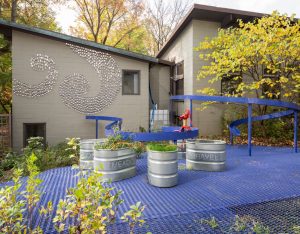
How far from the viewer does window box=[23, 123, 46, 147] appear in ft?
28.3

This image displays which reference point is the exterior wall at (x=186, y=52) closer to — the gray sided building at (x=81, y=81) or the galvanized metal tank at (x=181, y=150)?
the gray sided building at (x=81, y=81)

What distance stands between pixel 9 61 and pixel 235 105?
12733 mm

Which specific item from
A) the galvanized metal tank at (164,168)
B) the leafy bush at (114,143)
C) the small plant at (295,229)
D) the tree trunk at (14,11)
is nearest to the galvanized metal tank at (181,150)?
the leafy bush at (114,143)

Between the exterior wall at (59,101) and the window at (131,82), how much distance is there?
0.18 meters

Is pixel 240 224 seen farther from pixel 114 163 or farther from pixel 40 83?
pixel 40 83

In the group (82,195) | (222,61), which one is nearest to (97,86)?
(222,61)

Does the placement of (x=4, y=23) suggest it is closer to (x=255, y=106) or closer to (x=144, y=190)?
(x=144, y=190)

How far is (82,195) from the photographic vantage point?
5.73ft

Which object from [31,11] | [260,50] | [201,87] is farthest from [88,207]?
[31,11]

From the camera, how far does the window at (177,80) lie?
11.9 meters

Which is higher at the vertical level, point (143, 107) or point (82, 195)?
point (143, 107)

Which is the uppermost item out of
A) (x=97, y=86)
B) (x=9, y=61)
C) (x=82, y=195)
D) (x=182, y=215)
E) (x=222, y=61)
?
(x=9, y=61)

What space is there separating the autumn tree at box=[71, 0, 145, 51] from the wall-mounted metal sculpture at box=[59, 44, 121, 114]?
41.2ft

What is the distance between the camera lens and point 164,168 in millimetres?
4242
